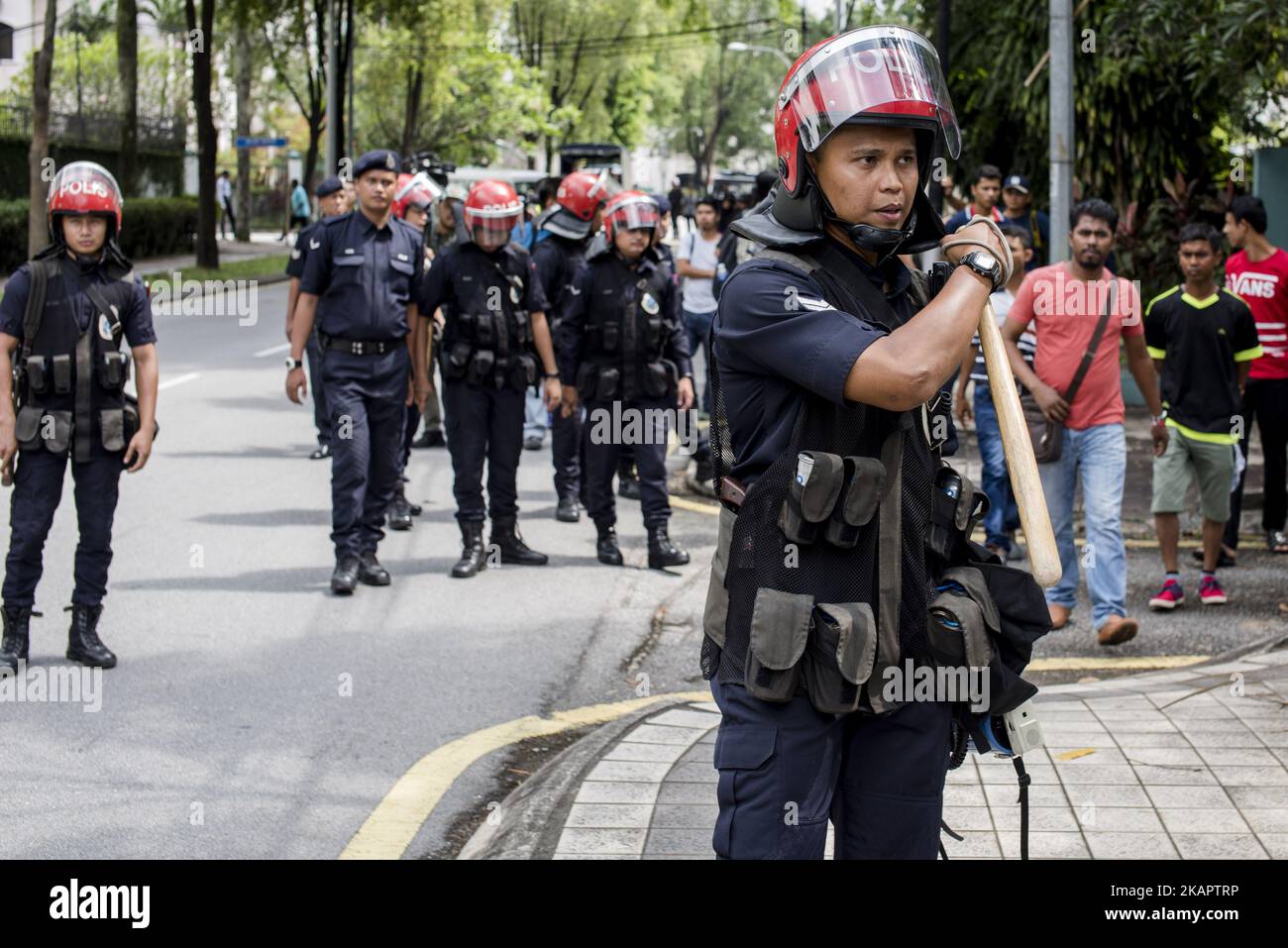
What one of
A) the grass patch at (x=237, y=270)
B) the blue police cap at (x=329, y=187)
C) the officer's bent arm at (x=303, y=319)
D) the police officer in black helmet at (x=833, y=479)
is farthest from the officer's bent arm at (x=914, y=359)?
the grass patch at (x=237, y=270)

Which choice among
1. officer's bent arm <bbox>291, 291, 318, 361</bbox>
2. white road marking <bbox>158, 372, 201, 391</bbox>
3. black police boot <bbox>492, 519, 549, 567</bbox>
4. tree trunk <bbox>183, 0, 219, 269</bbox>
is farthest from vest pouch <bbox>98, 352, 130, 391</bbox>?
tree trunk <bbox>183, 0, 219, 269</bbox>

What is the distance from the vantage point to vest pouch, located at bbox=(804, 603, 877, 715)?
2.94 m

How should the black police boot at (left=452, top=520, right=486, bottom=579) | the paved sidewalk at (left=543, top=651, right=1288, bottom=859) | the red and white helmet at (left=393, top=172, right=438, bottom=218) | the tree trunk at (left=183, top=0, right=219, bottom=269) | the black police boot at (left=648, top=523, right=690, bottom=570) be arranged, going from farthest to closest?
1. the tree trunk at (left=183, top=0, right=219, bottom=269)
2. the red and white helmet at (left=393, top=172, right=438, bottom=218)
3. the black police boot at (left=648, top=523, right=690, bottom=570)
4. the black police boot at (left=452, top=520, right=486, bottom=579)
5. the paved sidewalk at (left=543, top=651, right=1288, bottom=859)

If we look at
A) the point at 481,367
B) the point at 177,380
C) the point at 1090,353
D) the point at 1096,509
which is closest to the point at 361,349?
the point at 481,367

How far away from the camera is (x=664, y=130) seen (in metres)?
111

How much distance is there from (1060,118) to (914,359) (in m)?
9.26

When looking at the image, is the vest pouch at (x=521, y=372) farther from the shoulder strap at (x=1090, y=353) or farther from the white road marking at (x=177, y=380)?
the white road marking at (x=177, y=380)

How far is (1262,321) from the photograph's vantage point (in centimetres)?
952

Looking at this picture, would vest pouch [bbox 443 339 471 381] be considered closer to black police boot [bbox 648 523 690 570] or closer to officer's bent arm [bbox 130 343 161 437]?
black police boot [bbox 648 523 690 570]

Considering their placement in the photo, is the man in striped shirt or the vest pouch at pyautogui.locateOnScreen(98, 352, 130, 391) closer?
the vest pouch at pyautogui.locateOnScreen(98, 352, 130, 391)

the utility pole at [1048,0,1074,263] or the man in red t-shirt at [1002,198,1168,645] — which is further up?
the utility pole at [1048,0,1074,263]

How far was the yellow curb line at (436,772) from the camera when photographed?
201 inches

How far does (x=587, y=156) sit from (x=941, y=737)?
202 feet

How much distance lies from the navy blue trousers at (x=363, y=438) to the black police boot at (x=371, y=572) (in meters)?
0.04
